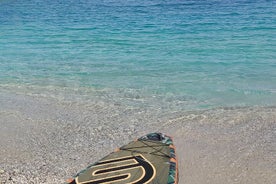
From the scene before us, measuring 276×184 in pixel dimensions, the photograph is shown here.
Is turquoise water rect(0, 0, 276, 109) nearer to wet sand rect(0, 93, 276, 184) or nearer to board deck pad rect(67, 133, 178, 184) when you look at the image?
wet sand rect(0, 93, 276, 184)

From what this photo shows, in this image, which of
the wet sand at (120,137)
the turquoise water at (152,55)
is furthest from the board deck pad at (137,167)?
the turquoise water at (152,55)

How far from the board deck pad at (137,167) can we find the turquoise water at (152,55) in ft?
10.6

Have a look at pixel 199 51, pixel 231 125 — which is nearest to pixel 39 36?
pixel 199 51

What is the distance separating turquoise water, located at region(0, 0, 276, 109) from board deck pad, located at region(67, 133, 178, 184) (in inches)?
127

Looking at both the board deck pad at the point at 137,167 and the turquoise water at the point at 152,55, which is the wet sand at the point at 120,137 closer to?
the board deck pad at the point at 137,167

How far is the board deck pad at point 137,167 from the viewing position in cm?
581

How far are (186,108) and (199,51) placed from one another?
22.3 ft

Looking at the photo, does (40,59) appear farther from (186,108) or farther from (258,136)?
(258,136)

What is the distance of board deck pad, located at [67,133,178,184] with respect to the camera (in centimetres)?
581

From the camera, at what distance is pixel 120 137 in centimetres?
814

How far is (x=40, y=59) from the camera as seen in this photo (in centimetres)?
1593

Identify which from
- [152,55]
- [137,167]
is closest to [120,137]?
[137,167]

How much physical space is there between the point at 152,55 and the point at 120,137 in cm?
806

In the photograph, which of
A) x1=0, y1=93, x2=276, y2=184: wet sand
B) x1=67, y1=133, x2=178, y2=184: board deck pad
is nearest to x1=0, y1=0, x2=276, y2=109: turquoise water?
x1=0, y1=93, x2=276, y2=184: wet sand
